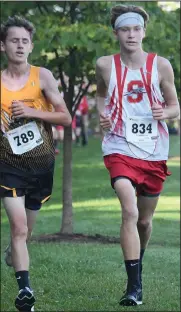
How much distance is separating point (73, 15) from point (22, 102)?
629cm

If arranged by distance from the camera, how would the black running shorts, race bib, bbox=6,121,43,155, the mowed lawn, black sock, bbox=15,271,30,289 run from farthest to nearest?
the mowed lawn, the black running shorts, race bib, bbox=6,121,43,155, black sock, bbox=15,271,30,289

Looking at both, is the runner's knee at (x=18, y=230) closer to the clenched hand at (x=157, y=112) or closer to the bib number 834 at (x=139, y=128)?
the bib number 834 at (x=139, y=128)

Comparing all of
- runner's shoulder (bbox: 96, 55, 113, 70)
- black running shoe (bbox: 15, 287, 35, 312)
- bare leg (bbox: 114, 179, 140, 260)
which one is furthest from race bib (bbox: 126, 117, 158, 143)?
black running shoe (bbox: 15, 287, 35, 312)

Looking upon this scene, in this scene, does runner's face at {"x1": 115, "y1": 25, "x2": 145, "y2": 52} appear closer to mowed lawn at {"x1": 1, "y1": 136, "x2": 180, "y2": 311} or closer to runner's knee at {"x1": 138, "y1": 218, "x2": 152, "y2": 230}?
runner's knee at {"x1": 138, "y1": 218, "x2": 152, "y2": 230}

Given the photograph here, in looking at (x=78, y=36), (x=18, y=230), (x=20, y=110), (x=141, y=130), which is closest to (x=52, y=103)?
(x=20, y=110)

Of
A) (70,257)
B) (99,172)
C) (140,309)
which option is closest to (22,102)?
(140,309)

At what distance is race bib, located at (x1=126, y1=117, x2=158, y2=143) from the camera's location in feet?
28.9

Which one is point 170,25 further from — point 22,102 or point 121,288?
point 22,102

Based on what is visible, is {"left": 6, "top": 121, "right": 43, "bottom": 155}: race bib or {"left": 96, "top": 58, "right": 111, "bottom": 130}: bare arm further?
{"left": 96, "top": 58, "right": 111, "bottom": 130}: bare arm

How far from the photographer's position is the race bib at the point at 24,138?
8.51 meters

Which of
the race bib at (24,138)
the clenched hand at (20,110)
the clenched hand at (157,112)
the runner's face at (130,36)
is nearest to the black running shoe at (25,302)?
the race bib at (24,138)

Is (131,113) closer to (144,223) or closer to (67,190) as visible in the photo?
(144,223)

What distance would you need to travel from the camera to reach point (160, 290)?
36.2 ft

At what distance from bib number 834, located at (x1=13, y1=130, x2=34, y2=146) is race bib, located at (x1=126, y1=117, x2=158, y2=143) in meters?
0.80
